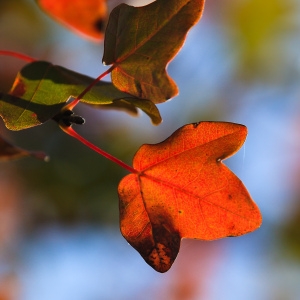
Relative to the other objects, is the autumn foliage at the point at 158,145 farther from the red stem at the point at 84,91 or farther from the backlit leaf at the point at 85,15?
the backlit leaf at the point at 85,15

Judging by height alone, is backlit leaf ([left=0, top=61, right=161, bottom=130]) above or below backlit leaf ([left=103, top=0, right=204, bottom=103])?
below

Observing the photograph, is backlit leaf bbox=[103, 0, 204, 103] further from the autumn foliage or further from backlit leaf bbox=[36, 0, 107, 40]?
backlit leaf bbox=[36, 0, 107, 40]

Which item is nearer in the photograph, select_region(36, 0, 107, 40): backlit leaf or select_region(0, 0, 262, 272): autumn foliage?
select_region(0, 0, 262, 272): autumn foliage

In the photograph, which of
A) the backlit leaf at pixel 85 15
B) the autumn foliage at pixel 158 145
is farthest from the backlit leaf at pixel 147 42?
the backlit leaf at pixel 85 15

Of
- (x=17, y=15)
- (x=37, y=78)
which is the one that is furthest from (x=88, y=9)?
(x=17, y=15)

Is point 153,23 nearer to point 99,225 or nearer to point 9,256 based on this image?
point 99,225

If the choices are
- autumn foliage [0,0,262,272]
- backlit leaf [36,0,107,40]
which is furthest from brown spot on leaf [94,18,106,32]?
autumn foliage [0,0,262,272]

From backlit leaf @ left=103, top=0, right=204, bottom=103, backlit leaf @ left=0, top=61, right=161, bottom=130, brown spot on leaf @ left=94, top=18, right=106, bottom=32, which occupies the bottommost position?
backlit leaf @ left=0, top=61, right=161, bottom=130
